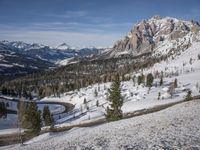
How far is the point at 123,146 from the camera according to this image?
25.1 meters

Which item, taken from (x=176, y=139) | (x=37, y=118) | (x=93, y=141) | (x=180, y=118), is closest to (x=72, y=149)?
(x=93, y=141)

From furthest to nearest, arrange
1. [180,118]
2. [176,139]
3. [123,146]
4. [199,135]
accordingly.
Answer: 1. [180,118]
2. [199,135]
3. [176,139]
4. [123,146]

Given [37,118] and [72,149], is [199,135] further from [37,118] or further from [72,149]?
[37,118]

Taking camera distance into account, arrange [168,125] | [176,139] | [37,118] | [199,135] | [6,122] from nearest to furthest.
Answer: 1. [176,139]
2. [199,135]
3. [168,125]
4. [37,118]
5. [6,122]

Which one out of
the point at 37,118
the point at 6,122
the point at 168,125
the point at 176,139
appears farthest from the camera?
the point at 6,122

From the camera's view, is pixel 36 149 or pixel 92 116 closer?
pixel 36 149

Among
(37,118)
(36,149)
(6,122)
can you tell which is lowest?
(6,122)

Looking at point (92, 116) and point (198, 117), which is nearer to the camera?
point (198, 117)

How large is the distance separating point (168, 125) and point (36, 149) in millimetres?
15597

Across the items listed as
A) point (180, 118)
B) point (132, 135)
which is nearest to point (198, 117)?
point (180, 118)

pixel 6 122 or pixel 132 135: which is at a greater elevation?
pixel 132 135

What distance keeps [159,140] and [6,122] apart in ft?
567

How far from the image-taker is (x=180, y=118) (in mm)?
39250

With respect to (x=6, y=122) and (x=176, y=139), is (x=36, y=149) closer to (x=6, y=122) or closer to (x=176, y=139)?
(x=176, y=139)
